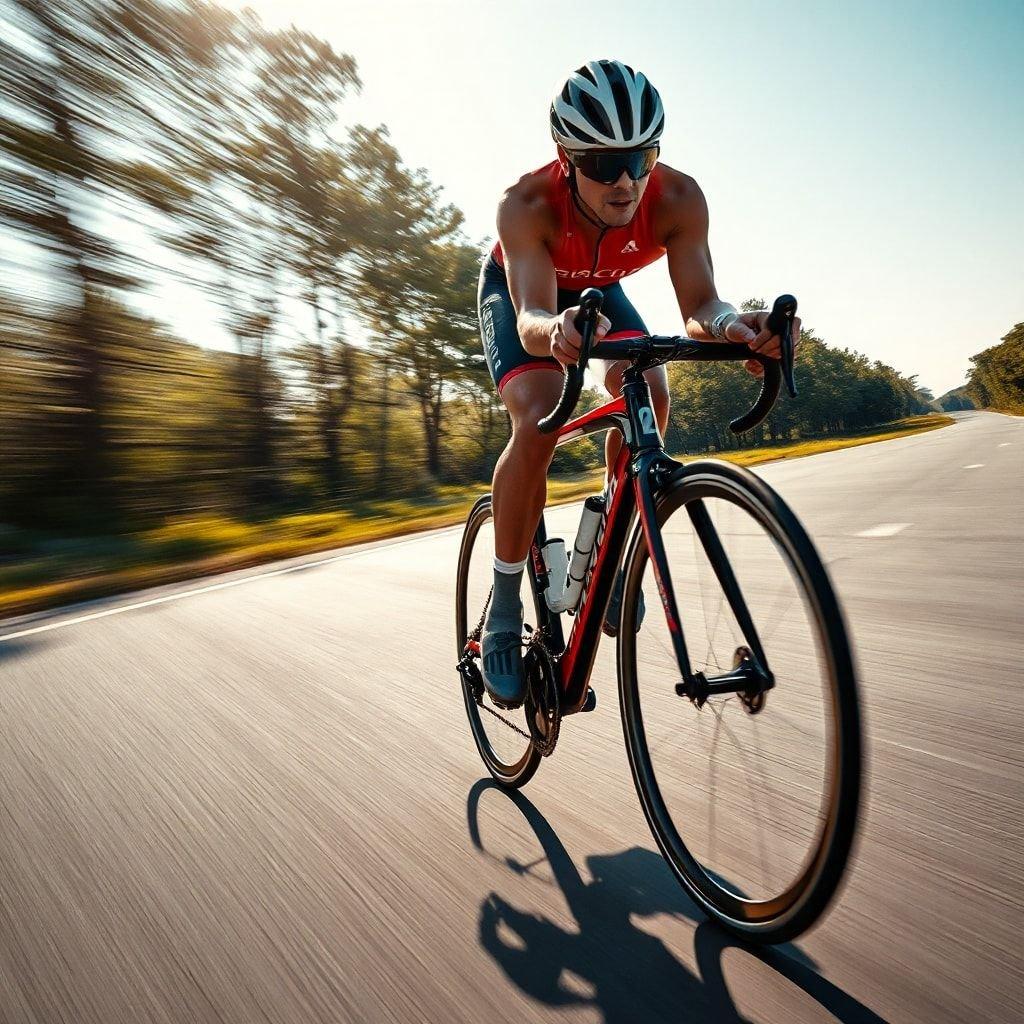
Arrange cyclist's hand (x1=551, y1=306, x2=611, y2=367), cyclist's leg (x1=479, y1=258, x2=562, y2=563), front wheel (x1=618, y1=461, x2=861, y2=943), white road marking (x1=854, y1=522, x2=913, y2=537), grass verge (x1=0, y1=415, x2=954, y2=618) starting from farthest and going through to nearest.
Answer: grass verge (x1=0, y1=415, x2=954, y2=618) → white road marking (x1=854, y1=522, x2=913, y2=537) → cyclist's leg (x1=479, y1=258, x2=562, y2=563) → cyclist's hand (x1=551, y1=306, x2=611, y2=367) → front wheel (x1=618, y1=461, x2=861, y2=943)

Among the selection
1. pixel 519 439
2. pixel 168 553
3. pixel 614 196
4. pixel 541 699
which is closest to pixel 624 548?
pixel 519 439

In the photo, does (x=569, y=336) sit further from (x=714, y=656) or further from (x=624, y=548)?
(x=714, y=656)

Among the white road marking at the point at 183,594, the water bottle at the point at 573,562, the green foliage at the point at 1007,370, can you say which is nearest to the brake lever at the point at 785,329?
the water bottle at the point at 573,562

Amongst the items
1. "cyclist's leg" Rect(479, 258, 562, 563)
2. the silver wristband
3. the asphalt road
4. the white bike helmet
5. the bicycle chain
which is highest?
the white bike helmet

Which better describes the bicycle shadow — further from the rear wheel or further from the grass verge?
the grass verge

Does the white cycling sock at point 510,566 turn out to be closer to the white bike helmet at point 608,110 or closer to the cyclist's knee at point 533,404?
the cyclist's knee at point 533,404

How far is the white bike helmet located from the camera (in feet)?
6.52

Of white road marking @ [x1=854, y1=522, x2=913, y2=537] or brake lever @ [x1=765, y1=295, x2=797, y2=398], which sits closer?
brake lever @ [x1=765, y1=295, x2=797, y2=398]

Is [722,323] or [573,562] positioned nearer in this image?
[722,323]

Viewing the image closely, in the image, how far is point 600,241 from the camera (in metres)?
2.33

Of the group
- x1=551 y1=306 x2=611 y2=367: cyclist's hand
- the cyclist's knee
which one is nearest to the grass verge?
the cyclist's knee

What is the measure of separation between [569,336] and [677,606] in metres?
0.67

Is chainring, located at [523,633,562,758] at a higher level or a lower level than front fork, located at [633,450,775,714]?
lower

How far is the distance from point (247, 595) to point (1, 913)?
14.2 feet
